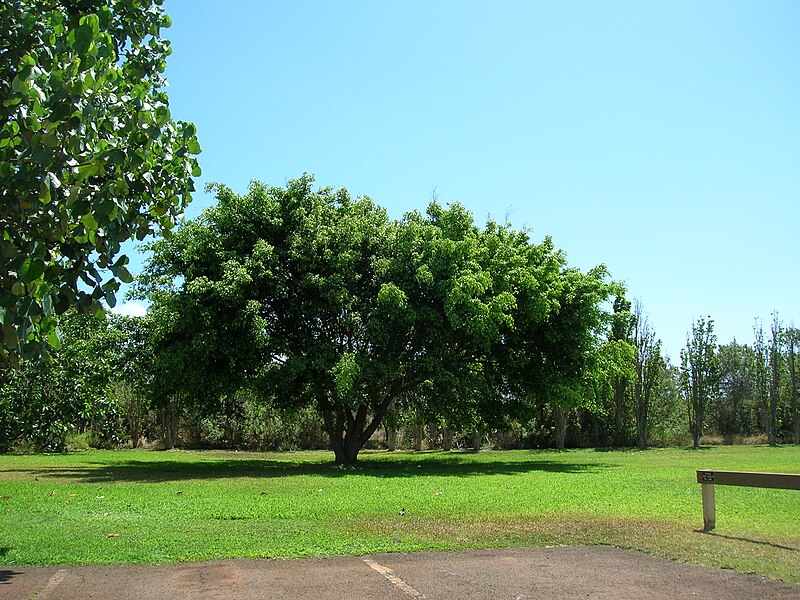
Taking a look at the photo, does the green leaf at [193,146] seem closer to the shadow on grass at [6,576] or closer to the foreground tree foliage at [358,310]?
the shadow on grass at [6,576]

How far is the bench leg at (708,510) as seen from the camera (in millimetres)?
9555

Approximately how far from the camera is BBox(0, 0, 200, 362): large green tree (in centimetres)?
453

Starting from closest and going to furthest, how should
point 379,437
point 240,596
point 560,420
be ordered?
point 240,596, point 560,420, point 379,437

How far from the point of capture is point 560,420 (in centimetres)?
4812

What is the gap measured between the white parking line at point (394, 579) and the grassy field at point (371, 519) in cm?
72

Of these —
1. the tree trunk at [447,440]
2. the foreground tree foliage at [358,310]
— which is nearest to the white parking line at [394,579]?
the foreground tree foliage at [358,310]

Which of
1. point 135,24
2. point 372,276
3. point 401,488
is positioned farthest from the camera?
point 372,276

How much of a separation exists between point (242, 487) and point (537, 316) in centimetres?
1194

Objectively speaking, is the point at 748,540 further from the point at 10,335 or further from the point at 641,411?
the point at 641,411

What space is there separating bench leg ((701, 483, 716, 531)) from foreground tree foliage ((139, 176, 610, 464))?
1231cm

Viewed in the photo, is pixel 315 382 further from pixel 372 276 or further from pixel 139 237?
pixel 139 237

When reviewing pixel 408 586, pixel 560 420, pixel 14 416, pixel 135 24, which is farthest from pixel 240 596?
pixel 560 420

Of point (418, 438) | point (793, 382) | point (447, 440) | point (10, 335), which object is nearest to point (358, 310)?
point (10, 335)

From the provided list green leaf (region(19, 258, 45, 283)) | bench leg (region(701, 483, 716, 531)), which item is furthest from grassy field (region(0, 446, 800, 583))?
green leaf (region(19, 258, 45, 283))
